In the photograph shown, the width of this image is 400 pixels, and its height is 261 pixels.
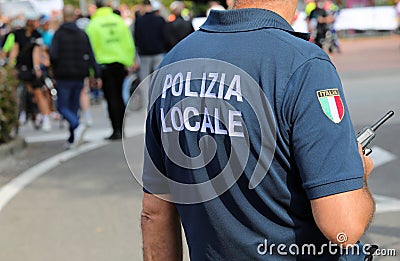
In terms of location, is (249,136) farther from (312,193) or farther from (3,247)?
(3,247)

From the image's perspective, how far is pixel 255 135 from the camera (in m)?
2.11

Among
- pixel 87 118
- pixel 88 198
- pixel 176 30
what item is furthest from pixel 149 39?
pixel 88 198

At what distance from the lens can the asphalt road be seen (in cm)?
609

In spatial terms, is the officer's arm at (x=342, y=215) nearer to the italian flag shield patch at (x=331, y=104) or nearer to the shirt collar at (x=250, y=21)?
the italian flag shield patch at (x=331, y=104)

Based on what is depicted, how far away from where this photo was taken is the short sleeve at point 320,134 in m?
2.02

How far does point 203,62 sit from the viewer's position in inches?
87.7

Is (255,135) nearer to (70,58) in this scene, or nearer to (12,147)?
(12,147)

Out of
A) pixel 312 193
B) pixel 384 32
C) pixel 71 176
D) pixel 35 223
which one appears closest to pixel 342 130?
pixel 312 193

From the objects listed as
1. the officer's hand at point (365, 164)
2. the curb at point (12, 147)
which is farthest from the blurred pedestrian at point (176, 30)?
the officer's hand at point (365, 164)

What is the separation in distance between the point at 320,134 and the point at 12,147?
9107mm

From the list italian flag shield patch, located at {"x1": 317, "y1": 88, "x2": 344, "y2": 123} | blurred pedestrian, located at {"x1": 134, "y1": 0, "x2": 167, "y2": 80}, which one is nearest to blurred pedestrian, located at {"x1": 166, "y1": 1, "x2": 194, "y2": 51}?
blurred pedestrian, located at {"x1": 134, "y1": 0, "x2": 167, "y2": 80}

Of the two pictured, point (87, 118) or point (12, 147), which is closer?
point (12, 147)

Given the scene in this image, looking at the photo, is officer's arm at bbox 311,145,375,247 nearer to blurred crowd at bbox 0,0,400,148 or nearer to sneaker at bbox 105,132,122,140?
blurred crowd at bbox 0,0,400,148

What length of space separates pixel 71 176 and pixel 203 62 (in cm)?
696
